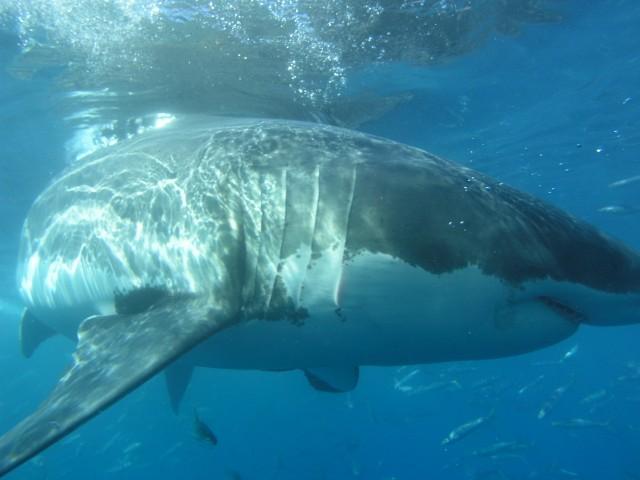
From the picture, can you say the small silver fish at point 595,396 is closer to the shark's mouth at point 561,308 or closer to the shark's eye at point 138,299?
the shark's mouth at point 561,308

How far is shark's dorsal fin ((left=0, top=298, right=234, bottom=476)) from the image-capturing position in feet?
9.08

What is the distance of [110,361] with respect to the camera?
10.9 ft

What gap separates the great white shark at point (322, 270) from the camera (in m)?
3.23

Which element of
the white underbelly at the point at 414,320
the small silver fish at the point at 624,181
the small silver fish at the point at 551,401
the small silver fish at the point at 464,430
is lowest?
the small silver fish at the point at 551,401

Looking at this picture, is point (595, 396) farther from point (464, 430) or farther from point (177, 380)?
point (177, 380)

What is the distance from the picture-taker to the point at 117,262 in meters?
4.58

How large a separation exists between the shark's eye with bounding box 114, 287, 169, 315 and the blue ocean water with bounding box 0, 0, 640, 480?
247 inches

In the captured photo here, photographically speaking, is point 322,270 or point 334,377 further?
point 334,377

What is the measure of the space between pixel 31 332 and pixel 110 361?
655 cm

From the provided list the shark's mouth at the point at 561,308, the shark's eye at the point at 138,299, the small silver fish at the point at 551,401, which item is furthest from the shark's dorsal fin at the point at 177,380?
the small silver fish at the point at 551,401

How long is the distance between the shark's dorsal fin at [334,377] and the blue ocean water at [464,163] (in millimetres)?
6935

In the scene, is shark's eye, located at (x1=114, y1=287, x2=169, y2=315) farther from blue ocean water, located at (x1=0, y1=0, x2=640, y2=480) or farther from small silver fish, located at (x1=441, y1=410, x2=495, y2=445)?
small silver fish, located at (x1=441, y1=410, x2=495, y2=445)

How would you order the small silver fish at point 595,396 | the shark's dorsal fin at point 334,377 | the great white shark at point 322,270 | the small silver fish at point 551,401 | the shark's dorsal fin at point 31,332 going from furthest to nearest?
the small silver fish at point 595,396
the small silver fish at point 551,401
the shark's dorsal fin at point 31,332
the shark's dorsal fin at point 334,377
the great white shark at point 322,270

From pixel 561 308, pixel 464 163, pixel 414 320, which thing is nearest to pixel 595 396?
pixel 464 163
